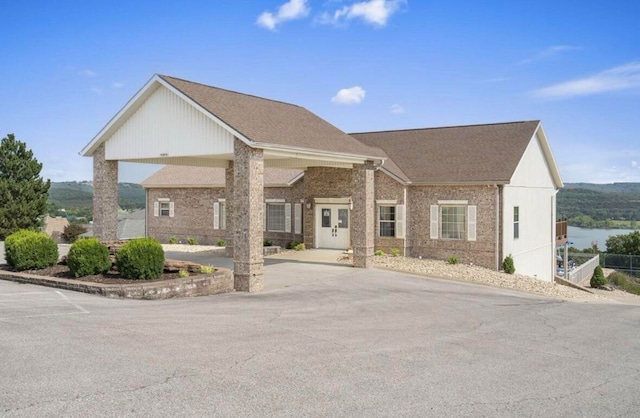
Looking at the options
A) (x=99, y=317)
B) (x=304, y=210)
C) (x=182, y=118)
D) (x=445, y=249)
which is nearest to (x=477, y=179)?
(x=445, y=249)

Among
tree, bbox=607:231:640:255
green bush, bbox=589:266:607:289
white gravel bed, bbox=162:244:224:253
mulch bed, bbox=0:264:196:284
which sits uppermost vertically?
white gravel bed, bbox=162:244:224:253

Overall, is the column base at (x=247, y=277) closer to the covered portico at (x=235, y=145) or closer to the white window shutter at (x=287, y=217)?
the covered portico at (x=235, y=145)

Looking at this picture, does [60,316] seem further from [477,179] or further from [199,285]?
[477,179]

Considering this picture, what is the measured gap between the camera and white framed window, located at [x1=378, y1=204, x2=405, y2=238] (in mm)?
24922

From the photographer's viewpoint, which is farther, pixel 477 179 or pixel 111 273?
pixel 477 179

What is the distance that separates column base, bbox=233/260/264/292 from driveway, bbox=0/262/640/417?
118 cm

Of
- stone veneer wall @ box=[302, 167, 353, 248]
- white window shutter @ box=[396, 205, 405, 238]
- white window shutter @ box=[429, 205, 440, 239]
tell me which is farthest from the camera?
stone veneer wall @ box=[302, 167, 353, 248]

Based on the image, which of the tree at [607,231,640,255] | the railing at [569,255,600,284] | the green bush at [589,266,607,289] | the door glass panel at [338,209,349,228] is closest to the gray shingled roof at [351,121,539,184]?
the door glass panel at [338,209,349,228]

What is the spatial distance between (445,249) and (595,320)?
1056cm

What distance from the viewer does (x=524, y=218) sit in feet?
86.0

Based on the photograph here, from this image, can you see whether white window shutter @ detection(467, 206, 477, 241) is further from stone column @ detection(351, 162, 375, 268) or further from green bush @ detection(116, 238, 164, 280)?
green bush @ detection(116, 238, 164, 280)

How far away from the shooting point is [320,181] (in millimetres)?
27234

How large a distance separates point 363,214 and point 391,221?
4.60 metres

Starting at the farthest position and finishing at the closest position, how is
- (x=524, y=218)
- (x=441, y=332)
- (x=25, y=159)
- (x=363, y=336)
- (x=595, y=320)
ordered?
1. (x=25, y=159)
2. (x=524, y=218)
3. (x=595, y=320)
4. (x=441, y=332)
5. (x=363, y=336)
